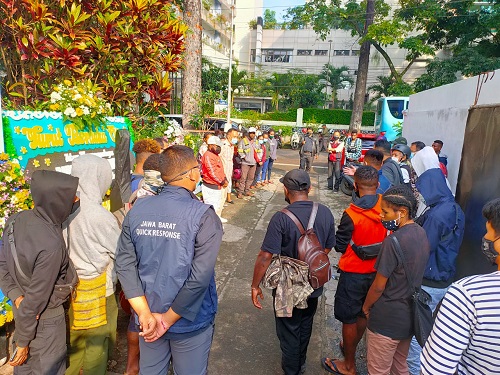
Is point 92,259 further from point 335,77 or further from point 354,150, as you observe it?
point 335,77

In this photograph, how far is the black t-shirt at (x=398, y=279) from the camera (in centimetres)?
228

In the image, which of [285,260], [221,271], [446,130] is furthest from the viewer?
[446,130]

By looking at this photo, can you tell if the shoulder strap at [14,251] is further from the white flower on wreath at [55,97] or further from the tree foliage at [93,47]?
the tree foliage at [93,47]

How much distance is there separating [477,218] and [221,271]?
3.12 m

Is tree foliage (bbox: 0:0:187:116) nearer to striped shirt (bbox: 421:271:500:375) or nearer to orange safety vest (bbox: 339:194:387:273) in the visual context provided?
orange safety vest (bbox: 339:194:387:273)

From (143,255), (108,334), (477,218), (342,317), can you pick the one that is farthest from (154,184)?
(477,218)

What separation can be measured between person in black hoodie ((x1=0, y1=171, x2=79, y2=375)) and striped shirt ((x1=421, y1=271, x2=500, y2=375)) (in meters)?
1.99

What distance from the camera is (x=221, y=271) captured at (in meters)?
4.69

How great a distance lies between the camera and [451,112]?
5680 millimetres

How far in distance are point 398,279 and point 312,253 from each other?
59 cm

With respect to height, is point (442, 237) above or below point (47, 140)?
below

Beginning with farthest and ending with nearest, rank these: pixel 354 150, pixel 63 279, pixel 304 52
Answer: pixel 304 52 < pixel 354 150 < pixel 63 279

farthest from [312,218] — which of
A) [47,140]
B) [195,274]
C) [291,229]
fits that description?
[47,140]

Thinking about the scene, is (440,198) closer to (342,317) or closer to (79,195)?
(342,317)
